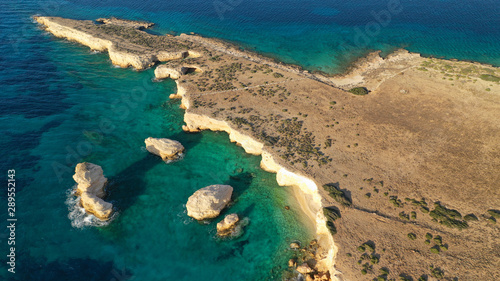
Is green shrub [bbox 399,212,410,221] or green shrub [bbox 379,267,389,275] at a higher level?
green shrub [bbox 399,212,410,221]

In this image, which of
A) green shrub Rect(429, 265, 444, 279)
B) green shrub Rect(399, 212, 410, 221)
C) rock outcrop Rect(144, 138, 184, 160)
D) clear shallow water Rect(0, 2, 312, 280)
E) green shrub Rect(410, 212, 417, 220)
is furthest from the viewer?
rock outcrop Rect(144, 138, 184, 160)

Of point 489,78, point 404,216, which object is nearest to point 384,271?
point 404,216

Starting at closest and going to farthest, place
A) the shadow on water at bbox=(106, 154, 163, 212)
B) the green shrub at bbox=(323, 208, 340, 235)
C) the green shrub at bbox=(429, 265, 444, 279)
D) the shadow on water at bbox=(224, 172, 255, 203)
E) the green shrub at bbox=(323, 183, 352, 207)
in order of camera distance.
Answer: the green shrub at bbox=(429, 265, 444, 279) < the green shrub at bbox=(323, 208, 340, 235) < the green shrub at bbox=(323, 183, 352, 207) < the shadow on water at bbox=(106, 154, 163, 212) < the shadow on water at bbox=(224, 172, 255, 203)

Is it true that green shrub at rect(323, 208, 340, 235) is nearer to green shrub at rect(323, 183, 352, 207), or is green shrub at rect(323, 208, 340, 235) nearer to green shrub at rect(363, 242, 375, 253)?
green shrub at rect(323, 183, 352, 207)

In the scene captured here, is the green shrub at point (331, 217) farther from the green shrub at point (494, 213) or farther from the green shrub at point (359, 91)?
the green shrub at point (359, 91)

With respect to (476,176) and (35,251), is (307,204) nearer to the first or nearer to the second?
(476,176)

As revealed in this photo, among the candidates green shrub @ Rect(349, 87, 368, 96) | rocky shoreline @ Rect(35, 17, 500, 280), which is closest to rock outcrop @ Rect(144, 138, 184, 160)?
rocky shoreline @ Rect(35, 17, 500, 280)

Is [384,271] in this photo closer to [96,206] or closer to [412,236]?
[412,236]
